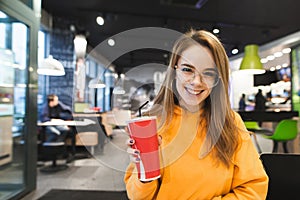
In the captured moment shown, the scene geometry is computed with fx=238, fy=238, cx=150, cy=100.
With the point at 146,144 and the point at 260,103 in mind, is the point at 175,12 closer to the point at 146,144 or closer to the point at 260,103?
the point at 260,103

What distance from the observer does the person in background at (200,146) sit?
699mm

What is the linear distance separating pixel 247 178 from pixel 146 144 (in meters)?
0.35

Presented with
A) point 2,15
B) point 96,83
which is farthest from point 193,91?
point 2,15

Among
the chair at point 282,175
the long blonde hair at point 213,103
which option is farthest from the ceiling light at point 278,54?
the long blonde hair at point 213,103

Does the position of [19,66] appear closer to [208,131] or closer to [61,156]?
[61,156]

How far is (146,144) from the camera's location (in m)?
0.60

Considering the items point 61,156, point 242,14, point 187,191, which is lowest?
point 61,156

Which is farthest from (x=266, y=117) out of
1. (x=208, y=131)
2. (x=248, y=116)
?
(x=208, y=131)

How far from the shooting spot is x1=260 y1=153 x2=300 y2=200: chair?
111cm

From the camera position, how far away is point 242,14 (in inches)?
185

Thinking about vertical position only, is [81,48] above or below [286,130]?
above

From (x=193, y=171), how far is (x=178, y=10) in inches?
169

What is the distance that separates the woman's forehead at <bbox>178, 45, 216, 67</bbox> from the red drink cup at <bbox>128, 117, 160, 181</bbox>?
213 mm

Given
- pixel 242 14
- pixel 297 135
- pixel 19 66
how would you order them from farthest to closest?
1. pixel 242 14
2. pixel 297 135
3. pixel 19 66
